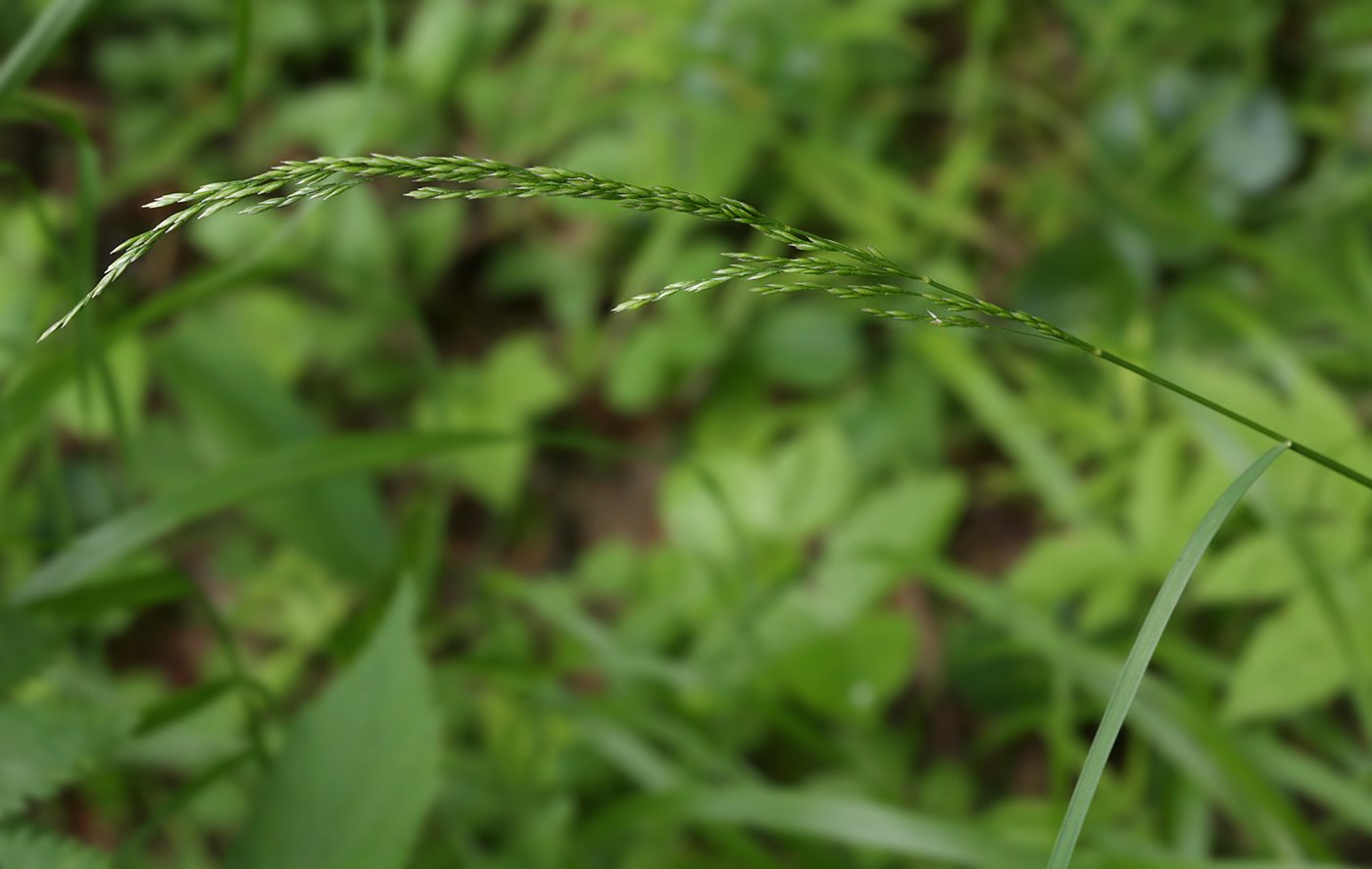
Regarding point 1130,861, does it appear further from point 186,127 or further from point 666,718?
point 186,127

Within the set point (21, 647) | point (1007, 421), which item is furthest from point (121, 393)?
point (1007, 421)

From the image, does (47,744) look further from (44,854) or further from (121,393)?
(121,393)

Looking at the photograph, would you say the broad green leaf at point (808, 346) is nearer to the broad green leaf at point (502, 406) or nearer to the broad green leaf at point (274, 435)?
the broad green leaf at point (502, 406)

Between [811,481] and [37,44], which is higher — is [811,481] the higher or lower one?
the lower one

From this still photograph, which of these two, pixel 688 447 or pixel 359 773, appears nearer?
pixel 359 773

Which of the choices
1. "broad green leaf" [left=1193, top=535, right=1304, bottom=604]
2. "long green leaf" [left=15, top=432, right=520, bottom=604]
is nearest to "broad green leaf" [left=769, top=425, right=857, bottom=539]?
"broad green leaf" [left=1193, top=535, right=1304, bottom=604]

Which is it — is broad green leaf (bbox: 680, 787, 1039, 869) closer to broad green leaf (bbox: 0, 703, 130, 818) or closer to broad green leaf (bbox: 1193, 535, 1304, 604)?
broad green leaf (bbox: 1193, 535, 1304, 604)

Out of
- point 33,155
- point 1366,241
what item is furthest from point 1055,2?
point 33,155
